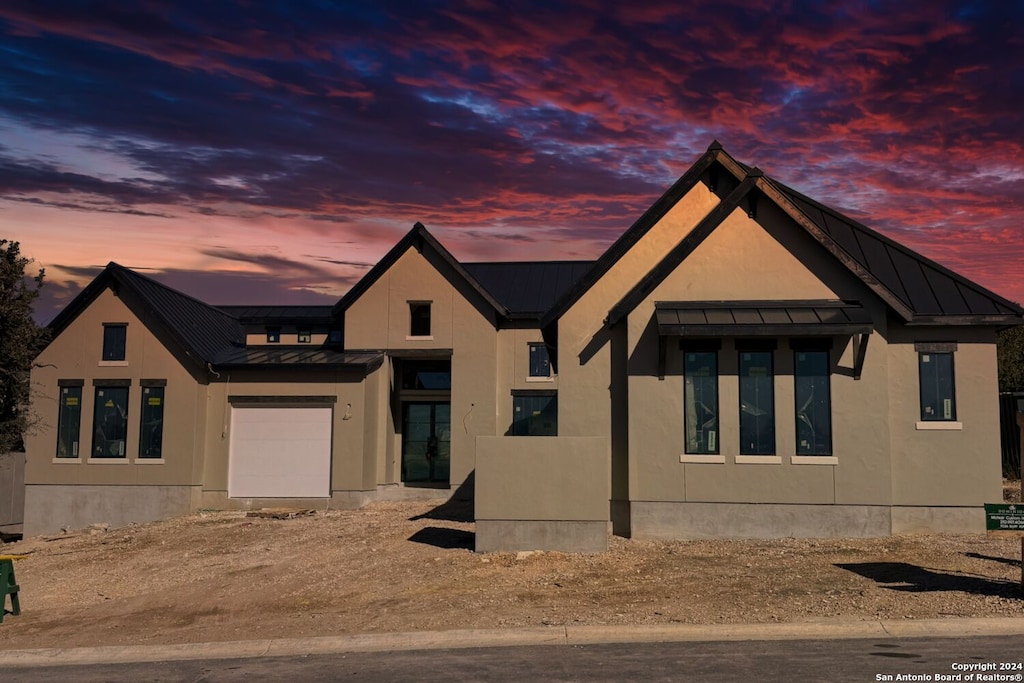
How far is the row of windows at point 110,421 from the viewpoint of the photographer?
88.2 feet

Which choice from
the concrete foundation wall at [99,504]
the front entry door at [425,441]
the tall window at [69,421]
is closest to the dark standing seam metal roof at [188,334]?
the tall window at [69,421]

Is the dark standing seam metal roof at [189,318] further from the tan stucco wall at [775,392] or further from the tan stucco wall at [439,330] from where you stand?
the tan stucco wall at [775,392]

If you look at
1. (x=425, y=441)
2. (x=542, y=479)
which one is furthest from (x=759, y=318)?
(x=425, y=441)

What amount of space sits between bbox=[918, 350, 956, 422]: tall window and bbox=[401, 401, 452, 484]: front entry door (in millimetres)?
15892

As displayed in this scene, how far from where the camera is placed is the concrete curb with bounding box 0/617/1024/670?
35.4ft

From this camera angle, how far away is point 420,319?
28.6m

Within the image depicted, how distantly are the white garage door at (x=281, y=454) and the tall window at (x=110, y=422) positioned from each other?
3546 mm

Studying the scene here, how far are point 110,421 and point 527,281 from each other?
15.4m

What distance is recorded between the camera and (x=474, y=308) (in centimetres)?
2830

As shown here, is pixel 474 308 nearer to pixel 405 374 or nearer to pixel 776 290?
pixel 405 374

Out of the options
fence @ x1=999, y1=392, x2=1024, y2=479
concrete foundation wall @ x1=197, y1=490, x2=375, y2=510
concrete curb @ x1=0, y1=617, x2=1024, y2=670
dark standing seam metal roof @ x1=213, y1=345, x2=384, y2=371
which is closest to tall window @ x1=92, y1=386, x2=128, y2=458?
concrete foundation wall @ x1=197, y1=490, x2=375, y2=510

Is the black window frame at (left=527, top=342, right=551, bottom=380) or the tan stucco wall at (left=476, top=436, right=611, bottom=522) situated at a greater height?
the black window frame at (left=527, top=342, right=551, bottom=380)

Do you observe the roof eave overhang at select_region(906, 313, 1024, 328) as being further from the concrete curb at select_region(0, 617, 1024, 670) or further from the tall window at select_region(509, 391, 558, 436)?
the tall window at select_region(509, 391, 558, 436)

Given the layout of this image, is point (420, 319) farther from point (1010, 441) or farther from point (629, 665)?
point (629, 665)
